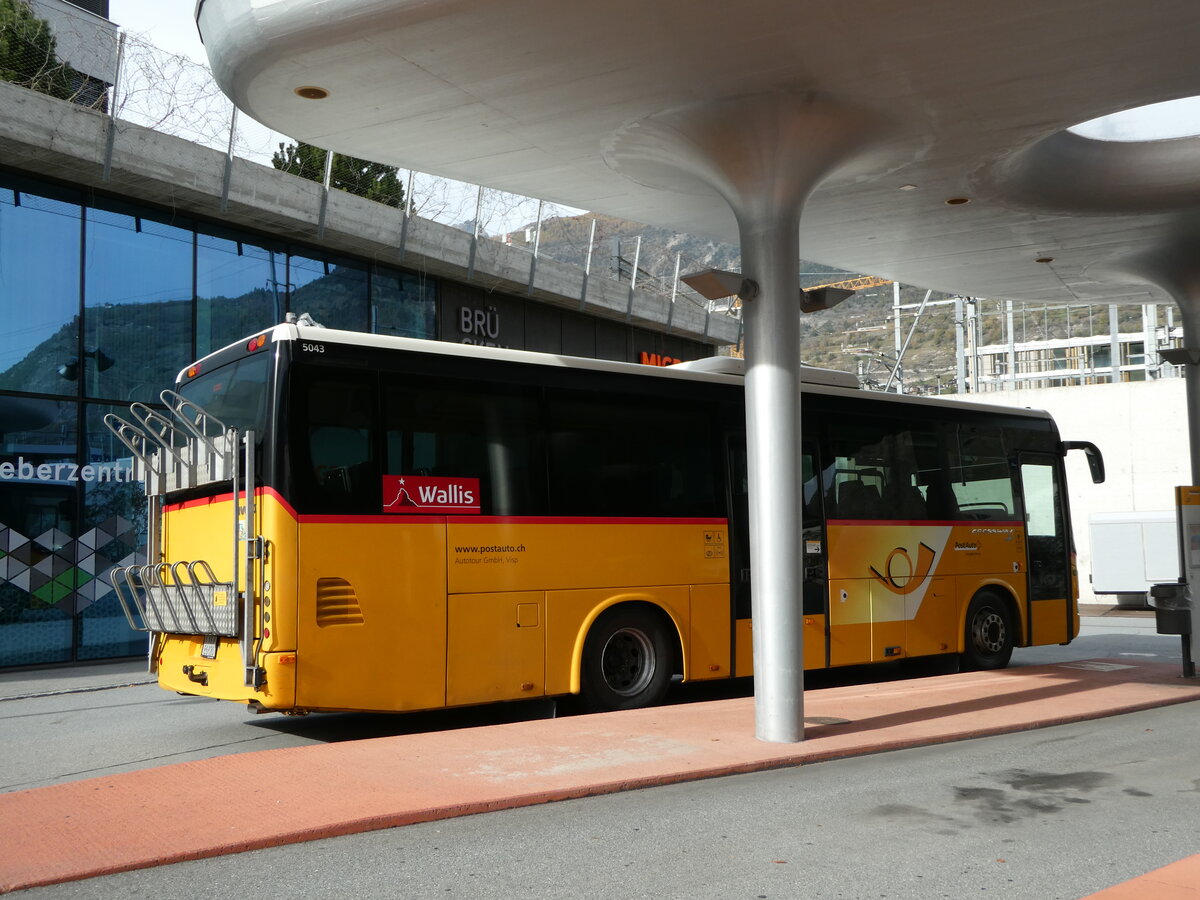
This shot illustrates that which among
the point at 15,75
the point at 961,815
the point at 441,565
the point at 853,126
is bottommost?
the point at 961,815

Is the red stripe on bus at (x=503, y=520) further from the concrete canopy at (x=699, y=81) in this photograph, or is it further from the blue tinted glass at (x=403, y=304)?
the blue tinted glass at (x=403, y=304)

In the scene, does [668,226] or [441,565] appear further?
[668,226]

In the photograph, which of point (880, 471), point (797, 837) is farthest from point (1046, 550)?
point (797, 837)

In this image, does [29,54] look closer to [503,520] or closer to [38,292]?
[38,292]

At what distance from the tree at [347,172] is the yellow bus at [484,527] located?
738cm

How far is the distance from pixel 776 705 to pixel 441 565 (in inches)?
114

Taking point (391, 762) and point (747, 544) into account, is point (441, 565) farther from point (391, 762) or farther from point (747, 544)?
point (747, 544)

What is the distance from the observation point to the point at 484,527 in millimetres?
9711

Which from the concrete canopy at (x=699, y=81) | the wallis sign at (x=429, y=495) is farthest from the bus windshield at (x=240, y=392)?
the concrete canopy at (x=699, y=81)

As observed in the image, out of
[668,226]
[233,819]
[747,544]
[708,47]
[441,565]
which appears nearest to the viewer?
[233,819]

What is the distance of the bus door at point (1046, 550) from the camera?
14.6 metres

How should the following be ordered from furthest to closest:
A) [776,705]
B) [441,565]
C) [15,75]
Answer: [15,75]
[441,565]
[776,705]

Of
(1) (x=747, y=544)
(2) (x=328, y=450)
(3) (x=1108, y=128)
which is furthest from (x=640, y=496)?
(3) (x=1108, y=128)

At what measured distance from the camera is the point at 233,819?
20.6 ft
